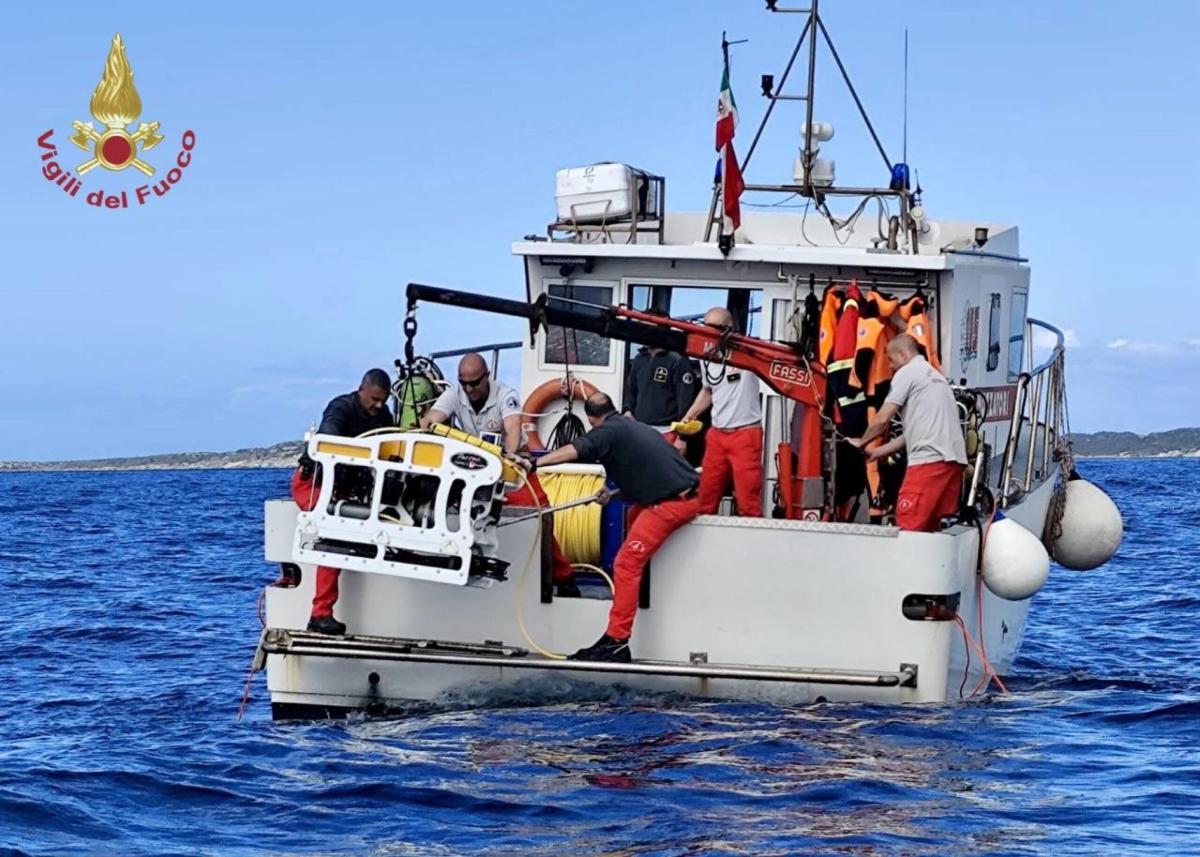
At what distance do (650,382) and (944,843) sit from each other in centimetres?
539

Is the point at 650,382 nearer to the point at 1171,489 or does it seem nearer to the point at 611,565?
the point at 611,565

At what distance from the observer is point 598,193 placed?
13289 millimetres

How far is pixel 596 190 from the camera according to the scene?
1330 centimetres

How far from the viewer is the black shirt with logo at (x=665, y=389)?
12.6 m

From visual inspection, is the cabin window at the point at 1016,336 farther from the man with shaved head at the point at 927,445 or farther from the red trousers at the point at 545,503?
the red trousers at the point at 545,503

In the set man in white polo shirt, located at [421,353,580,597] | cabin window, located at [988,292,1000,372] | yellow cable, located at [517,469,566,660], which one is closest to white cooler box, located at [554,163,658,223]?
man in white polo shirt, located at [421,353,580,597]

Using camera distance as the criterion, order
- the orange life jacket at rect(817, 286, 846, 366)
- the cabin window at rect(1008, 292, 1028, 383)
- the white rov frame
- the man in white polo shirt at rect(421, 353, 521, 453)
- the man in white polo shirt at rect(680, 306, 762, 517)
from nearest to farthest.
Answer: the white rov frame < the man in white polo shirt at rect(680, 306, 762, 517) < the man in white polo shirt at rect(421, 353, 521, 453) < the orange life jacket at rect(817, 286, 846, 366) < the cabin window at rect(1008, 292, 1028, 383)

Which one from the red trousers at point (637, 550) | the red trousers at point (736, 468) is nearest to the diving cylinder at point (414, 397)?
the red trousers at point (736, 468)

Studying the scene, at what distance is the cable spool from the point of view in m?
11.0

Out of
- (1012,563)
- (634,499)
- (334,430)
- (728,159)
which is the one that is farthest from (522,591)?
(728,159)

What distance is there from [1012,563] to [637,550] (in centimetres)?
234

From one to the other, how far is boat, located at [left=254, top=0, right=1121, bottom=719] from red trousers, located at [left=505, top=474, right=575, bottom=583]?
0.12m

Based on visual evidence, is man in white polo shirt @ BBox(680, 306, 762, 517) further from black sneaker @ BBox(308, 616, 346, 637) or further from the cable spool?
black sneaker @ BBox(308, 616, 346, 637)

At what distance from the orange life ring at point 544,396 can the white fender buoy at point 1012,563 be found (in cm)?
320
